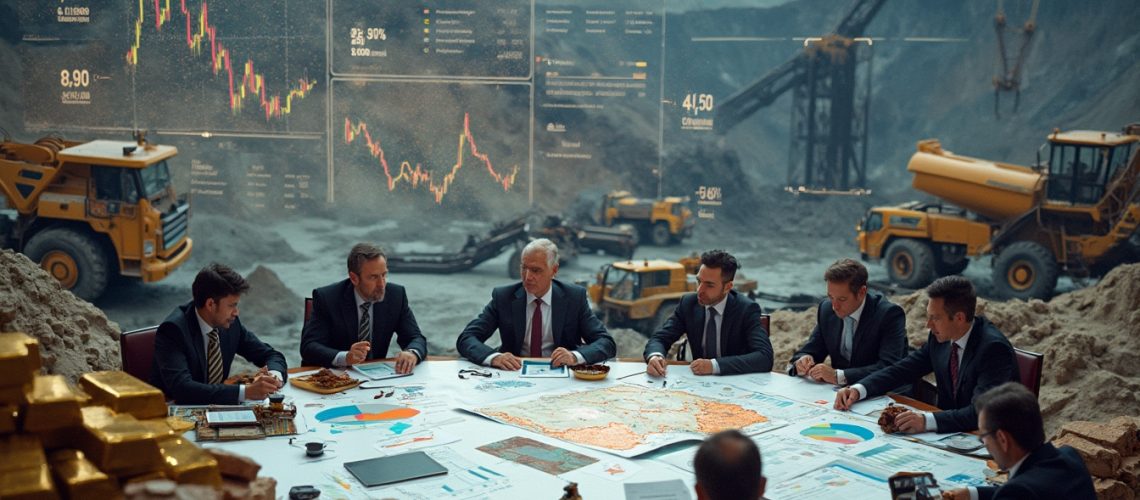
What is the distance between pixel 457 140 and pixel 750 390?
213 inches

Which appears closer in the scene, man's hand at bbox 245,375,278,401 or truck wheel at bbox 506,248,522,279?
man's hand at bbox 245,375,278,401

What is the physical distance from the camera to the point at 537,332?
20.0 ft

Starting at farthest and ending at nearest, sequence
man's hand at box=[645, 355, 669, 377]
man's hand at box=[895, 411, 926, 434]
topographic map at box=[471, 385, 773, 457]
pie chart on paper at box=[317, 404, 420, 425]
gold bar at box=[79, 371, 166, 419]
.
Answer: man's hand at box=[645, 355, 669, 377], pie chart on paper at box=[317, 404, 420, 425], man's hand at box=[895, 411, 926, 434], topographic map at box=[471, 385, 773, 457], gold bar at box=[79, 371, 166, 419]

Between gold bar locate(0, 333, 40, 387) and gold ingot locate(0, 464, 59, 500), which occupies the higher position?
gold bar locate(0, 333, 40, 387)

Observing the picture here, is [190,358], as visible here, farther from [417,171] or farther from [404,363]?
[417,171]

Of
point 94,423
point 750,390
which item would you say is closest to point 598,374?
point 750,390

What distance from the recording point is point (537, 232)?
9.75 meters

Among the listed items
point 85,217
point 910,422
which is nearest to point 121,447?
point 910,422

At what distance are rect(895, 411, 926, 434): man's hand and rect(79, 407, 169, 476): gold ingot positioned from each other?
9.25ft

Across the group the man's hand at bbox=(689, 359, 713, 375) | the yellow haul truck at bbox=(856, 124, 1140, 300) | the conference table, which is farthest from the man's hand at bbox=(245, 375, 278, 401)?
the yellow haul truck at bbox=(856, 124, 1140, 300)

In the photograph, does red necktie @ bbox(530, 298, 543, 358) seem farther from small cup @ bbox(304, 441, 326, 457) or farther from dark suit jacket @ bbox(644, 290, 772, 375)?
small cup @ bbox(304, 441, 326, 457)

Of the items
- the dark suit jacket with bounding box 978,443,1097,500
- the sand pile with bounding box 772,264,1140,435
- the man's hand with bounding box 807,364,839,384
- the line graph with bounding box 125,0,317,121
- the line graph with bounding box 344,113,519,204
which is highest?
the line graph with bounding box 125,0,317,121

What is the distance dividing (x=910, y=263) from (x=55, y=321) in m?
6.95

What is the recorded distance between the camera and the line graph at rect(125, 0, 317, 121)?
980 centimetres
